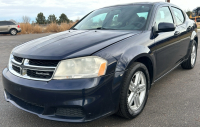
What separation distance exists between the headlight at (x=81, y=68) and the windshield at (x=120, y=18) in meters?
1.16

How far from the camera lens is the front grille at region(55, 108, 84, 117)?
6.25 feet

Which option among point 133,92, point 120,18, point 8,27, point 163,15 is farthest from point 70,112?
point 8,27

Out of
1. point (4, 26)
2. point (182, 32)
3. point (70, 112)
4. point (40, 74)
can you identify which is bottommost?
point (70, 112)

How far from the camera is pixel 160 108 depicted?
2.70 metres

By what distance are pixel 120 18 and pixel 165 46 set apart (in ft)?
2.83

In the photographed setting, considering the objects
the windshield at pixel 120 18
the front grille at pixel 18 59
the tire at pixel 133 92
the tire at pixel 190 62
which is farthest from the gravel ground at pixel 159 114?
the windshield at pixel 120 18

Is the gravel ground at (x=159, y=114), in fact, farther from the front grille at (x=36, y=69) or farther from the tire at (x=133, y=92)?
the front grille at (x=36, y=69)

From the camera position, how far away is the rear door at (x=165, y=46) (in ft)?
9.39

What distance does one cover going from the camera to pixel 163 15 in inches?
130

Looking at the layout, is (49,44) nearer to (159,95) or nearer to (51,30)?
(159,95)

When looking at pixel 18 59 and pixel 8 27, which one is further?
pixel 8 27

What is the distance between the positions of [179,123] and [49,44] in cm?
189

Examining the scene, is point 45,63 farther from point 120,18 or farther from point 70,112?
point 120,18

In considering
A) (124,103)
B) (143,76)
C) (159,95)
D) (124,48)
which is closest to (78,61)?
(124,48)
